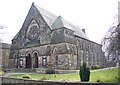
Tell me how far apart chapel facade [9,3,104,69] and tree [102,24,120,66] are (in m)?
17.3

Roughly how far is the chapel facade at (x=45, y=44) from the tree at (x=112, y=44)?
56.8 ft

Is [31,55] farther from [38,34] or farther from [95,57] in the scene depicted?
[95,57]

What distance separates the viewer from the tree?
1706cm

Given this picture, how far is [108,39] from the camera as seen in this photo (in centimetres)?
1781

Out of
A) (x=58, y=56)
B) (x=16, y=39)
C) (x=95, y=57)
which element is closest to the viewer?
(x=58, y=56)

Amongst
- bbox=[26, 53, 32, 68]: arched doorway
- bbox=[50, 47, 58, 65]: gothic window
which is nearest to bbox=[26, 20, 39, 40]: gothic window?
bbox=[26, 53, 32, 68]: arched doorway

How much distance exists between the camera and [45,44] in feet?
127

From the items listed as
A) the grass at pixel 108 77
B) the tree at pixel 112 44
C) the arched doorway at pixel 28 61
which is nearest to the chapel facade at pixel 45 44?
the arched doorway at pixel 28 61

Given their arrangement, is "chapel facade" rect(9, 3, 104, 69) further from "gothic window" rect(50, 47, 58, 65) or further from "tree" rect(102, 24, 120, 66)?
"tree" rect(102, 24, 120, 66)

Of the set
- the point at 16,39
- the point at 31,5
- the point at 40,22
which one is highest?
the point at 31,5

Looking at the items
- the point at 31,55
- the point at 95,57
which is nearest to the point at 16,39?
the point at 31,55

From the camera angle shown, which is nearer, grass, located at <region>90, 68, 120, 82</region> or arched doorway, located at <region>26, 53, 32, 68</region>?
grass, located at <region>90, 68, 120, 82</region>

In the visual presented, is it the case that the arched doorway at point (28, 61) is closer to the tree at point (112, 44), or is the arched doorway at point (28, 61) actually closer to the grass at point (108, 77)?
the grass at point (108, 77)

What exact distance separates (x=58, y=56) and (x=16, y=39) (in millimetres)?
13762
